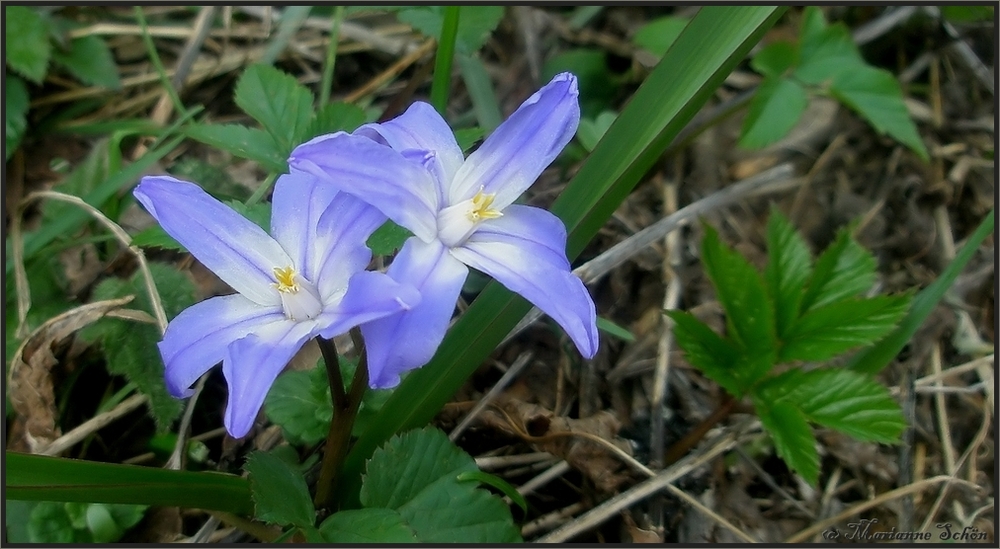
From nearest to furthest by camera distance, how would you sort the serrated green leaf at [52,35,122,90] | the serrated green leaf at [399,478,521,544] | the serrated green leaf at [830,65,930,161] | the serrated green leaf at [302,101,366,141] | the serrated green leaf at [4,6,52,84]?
the serrated green leaf at [399,478,521,544], the serrated green leaf at [302,101,366,141], the serrated green leaf at [4,6,52,84], the serrated green leaf at [830,65,930,161], the serrated green leaf at [52,35,122,90]

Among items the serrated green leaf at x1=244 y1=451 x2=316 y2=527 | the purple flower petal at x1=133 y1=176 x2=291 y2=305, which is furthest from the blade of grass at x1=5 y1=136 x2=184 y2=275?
the serrated green leaf at x1=244 y1=451 x2=316 y2=527

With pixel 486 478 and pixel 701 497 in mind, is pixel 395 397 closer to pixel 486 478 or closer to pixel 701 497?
pixel 486 478

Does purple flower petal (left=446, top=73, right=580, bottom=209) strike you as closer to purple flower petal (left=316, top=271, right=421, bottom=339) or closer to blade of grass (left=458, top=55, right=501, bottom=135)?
purple flower petal (left=316, top=271, right=421, bottom=339)

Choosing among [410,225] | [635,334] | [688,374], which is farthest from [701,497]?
[410,225]

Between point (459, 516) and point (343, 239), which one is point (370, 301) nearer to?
point (343, 239)

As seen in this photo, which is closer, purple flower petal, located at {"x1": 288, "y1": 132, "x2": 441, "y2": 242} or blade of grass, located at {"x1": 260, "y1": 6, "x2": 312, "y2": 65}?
purple flower petal, located at {"x1": 288, "y1": 132, "x2": 441, "y2": 242}

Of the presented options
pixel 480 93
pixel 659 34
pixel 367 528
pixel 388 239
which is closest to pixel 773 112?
pixel 659 34

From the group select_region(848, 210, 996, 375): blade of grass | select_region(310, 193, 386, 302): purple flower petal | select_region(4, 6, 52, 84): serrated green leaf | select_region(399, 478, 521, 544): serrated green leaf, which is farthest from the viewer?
select_region(4, 6, 52, 84): serrated green leaf
